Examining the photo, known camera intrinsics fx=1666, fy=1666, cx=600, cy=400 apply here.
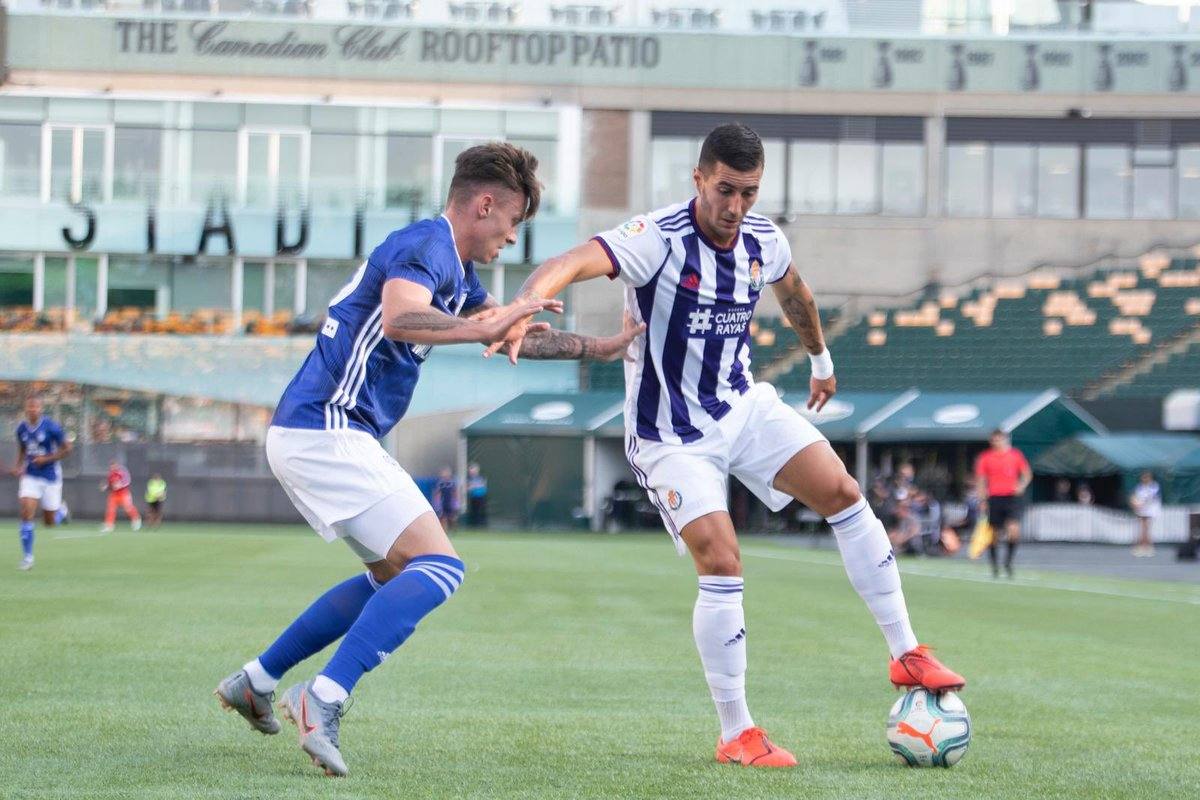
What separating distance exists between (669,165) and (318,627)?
44504mm

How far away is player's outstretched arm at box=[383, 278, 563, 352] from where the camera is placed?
528 centimetres

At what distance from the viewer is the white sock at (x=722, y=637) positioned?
6246mm

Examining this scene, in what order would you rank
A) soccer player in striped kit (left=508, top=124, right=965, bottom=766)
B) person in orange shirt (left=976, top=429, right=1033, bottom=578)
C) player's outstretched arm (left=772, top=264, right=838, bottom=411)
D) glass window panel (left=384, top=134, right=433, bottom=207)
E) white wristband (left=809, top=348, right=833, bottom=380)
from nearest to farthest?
soccer player in striped kit (left=508, top=124, right=965, bottom=766), player's outstretched arm (left=772, top=264, right=838, bottom=411), white wristband (left=809, top=348, right=833, bottom=380), person in orange shirt (left=976, top=429, right=1033, bottom=578), glass window panel (left=384, top=134, right=433, bottom=207)

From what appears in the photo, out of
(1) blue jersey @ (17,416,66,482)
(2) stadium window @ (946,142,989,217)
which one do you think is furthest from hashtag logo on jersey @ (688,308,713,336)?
(2) stadium window @ (946,142,989,217)

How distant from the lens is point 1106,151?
50.2 m

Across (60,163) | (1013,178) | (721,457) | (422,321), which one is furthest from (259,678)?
(1013,178)

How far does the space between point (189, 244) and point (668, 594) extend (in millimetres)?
33542

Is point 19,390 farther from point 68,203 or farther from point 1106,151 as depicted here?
point 1106,151

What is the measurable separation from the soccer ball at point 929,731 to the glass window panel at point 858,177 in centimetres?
4477

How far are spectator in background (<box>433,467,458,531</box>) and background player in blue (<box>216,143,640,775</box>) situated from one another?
35.6m

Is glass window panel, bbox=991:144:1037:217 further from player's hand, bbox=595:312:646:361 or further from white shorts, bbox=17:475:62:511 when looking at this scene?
player's hand, bbox=595:312:646:361

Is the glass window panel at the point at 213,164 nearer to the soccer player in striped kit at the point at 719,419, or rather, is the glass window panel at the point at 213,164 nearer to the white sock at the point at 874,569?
the soccer player in striped kit at the point at 719,419

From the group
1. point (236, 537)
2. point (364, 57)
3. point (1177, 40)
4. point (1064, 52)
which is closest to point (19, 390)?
point (364, 57)

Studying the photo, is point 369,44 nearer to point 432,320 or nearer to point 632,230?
point 632,230
